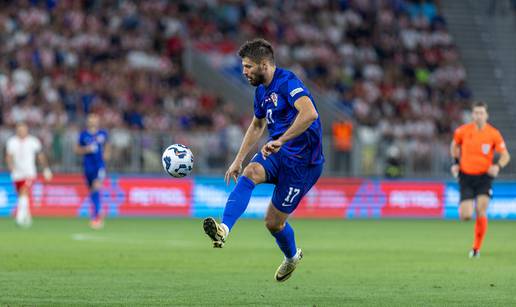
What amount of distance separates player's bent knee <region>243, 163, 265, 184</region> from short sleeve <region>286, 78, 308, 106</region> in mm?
739

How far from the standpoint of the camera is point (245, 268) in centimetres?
1533

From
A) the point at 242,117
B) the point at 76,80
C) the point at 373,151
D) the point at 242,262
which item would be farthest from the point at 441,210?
the point at 242,262

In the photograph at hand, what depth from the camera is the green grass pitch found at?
11469 mm

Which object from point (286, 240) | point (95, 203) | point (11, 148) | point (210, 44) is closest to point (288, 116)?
point (286, 240)

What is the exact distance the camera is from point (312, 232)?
81.9 ft

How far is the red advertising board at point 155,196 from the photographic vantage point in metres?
31.0

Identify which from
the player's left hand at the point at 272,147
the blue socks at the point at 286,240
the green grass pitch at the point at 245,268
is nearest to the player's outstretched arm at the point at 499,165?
the green grass pitch at the point at 245,268

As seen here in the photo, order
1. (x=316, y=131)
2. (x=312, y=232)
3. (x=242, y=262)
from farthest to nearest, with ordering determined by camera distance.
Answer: (x=312, y=232) < (x=242, y=262) < (x=316, y=131)

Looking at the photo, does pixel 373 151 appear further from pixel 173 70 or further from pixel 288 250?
pixel 288 250

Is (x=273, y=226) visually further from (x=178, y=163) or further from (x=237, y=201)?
(x=178, y=163)

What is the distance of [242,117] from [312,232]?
11.0 m

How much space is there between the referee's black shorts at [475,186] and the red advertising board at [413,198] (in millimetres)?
14029

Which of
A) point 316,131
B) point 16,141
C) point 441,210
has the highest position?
point 316,131

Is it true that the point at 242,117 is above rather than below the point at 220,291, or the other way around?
below
